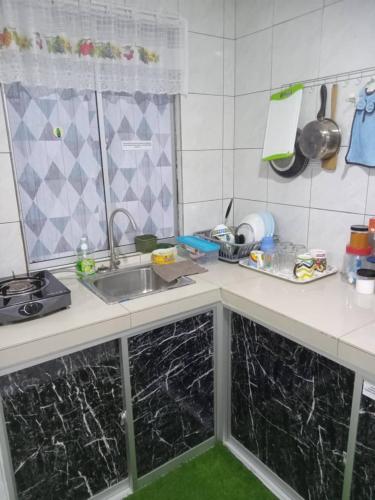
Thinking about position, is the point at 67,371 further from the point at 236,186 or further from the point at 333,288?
the point at 236,186

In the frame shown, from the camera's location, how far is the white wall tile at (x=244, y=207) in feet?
7.04

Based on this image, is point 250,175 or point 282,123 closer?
point 282,123

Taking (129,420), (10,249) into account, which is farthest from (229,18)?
(129,420)

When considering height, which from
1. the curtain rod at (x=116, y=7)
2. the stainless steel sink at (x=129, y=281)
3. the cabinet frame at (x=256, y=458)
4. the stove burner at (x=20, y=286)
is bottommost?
the cabinet frame at (x=256, y=458)

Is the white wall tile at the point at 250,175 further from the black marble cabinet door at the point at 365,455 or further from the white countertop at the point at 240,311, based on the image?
the black marble cabinet door at the point at 365,455

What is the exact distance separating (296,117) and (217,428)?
5.11 feet

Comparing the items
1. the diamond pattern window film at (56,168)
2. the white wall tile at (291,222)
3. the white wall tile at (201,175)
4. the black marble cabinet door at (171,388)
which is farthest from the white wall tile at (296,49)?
the black marble cabinet door at (171,388)

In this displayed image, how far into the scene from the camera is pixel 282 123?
186cm

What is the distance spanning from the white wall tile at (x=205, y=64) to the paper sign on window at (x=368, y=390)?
162 cm

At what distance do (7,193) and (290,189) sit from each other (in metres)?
1.36

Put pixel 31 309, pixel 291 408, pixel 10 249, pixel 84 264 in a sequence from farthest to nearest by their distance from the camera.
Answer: pixel 84 264 < pixel 10 249 < pixel 291 408 < pixel 31 309

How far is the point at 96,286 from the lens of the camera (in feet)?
5.80

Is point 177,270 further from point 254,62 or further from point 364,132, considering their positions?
point 254,62

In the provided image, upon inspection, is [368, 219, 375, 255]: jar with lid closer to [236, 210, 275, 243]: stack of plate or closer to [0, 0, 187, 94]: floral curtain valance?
[236, 210, 275, 243]: stack of plate
